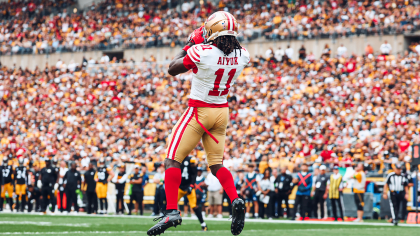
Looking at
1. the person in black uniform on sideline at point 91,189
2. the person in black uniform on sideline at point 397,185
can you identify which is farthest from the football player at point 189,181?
the person in black uniform on sideline at point 91,189

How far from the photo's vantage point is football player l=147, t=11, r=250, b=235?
18.5 ft

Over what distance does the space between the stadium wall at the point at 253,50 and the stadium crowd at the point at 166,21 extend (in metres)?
0.29

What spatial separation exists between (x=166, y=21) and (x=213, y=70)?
29.3 m

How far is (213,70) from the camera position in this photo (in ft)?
18.6

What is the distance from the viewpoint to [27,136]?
2872cm

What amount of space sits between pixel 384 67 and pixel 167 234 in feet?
50.8

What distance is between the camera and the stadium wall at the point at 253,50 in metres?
25.8

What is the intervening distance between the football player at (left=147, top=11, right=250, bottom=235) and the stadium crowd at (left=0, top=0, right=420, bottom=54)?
2103 centimetres

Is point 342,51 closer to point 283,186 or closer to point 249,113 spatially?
point 249,113

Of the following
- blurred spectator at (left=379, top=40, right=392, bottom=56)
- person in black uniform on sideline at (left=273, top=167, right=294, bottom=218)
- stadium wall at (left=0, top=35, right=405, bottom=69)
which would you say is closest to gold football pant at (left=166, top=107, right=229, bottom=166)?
person in black uniform on sideline at (left=273, top=167, right=294, bottom=218)

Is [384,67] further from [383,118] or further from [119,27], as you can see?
[119,27]

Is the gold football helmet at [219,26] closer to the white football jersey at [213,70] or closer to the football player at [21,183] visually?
the white football jersey at [213,70]

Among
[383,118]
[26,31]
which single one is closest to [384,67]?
[383,118]

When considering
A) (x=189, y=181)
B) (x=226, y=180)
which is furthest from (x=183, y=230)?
(x=226, y=180)
